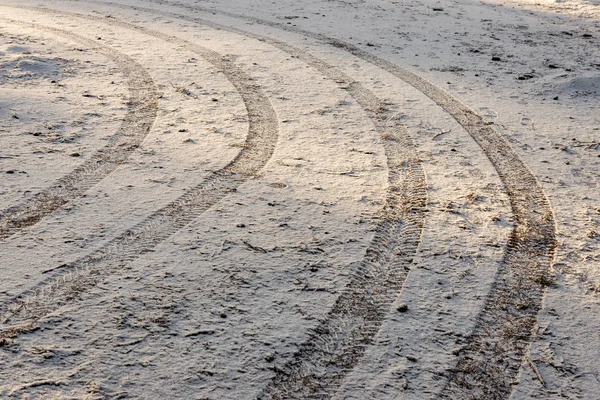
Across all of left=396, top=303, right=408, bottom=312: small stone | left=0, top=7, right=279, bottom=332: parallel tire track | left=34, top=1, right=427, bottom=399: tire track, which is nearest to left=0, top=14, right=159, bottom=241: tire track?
left=0, top=7, right=279, bottom=332: parallel tire track

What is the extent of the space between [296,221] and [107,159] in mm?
1225

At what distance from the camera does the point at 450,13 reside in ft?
24.2

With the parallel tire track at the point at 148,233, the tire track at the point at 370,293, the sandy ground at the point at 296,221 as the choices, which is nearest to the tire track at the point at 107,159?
the sandy ground at the point at 296,221

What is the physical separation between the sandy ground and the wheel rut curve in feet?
0.03

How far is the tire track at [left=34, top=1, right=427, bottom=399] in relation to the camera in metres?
2.16

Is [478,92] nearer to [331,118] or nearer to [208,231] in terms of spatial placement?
[331,118]

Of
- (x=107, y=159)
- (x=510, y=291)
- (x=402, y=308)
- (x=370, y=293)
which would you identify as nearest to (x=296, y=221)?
(x=370, y=293)

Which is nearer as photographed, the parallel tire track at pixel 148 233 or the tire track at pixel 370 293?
the tire track at pixel 370 293

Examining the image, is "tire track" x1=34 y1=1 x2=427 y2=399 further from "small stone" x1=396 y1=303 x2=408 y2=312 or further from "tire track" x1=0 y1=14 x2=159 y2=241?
"tire track" x1=0 y1=14 x2=159 y2=241

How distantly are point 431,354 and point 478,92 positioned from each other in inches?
122

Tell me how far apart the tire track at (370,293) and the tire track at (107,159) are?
1449 mm

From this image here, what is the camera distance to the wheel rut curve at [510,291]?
7.14 ft

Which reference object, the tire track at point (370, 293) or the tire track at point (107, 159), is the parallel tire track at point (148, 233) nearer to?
the tire track at point (107, 159)

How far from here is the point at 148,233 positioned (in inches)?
116
